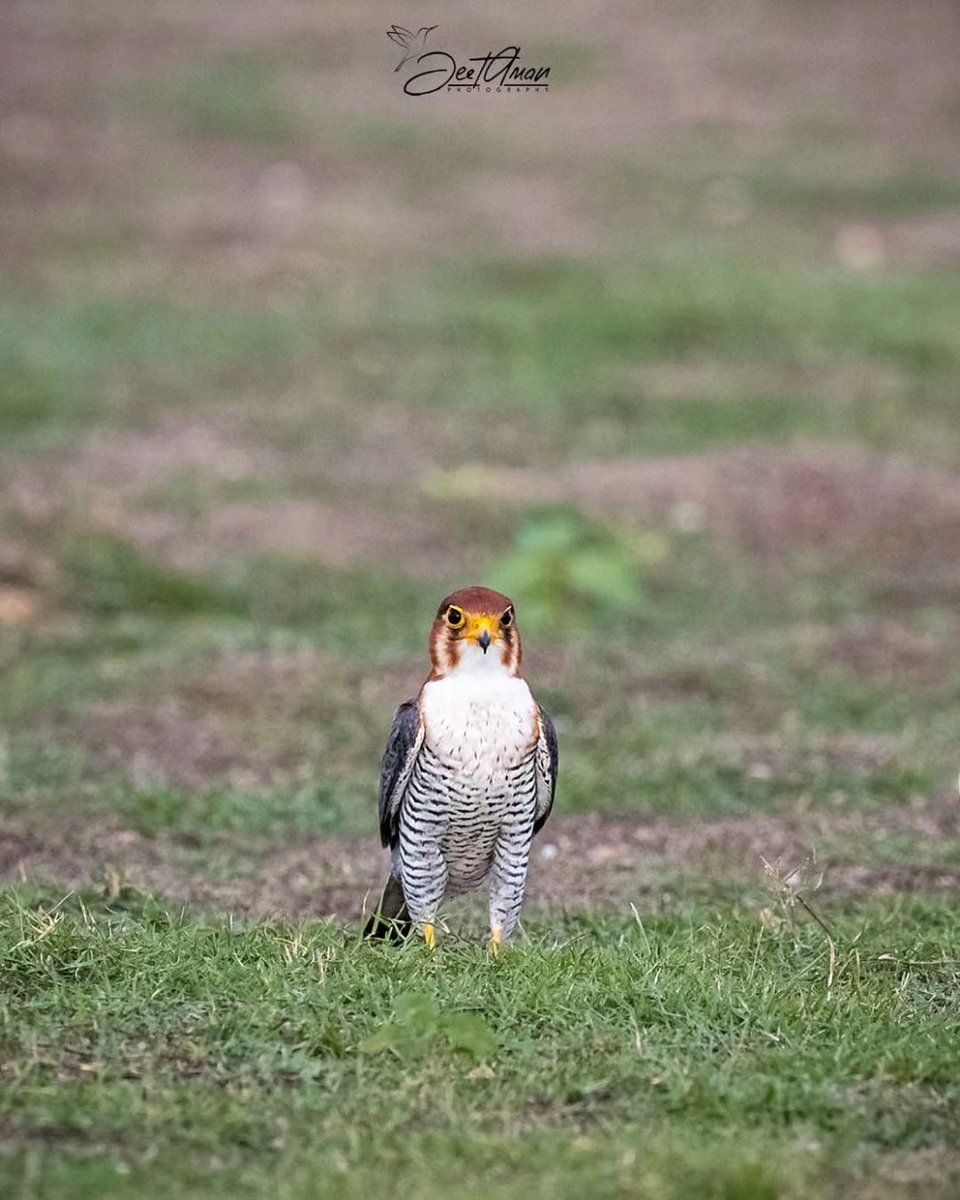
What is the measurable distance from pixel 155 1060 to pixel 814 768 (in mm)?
4095

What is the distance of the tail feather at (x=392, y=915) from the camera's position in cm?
601

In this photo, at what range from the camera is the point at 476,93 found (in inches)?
909

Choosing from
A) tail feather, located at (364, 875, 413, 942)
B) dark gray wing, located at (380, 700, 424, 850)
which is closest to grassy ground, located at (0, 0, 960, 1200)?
tail feather, located at (364, 875, 413, 942)

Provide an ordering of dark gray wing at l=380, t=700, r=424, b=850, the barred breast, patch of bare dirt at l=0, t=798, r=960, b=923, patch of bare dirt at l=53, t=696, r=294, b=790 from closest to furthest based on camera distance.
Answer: the barred breast → dark gray wing at l=380, t=700, r=424, b=850 → patch of bare dirt at l=0, t=798, r=960, b=923 → patch of bare dirt at l=53, t=696, r=294, b=790

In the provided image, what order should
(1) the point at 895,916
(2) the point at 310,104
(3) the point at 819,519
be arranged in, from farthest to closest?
1. (2) the point at 310,104
2. (3) the point at 819,519
3. (1) the point at 895,916

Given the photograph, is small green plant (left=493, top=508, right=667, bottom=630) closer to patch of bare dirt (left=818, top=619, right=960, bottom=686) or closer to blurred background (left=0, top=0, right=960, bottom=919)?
blurred background (left=0, top=0, right=960, bottom=919)

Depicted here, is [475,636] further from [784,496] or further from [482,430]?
[482,430]

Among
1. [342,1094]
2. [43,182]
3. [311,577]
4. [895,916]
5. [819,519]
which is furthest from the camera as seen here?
[43,182]

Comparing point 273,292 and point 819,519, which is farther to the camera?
point 273,292

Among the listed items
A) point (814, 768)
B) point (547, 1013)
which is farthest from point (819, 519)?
point (547, 1013)

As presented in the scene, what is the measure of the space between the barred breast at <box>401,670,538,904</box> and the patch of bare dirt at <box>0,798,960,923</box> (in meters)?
0.91

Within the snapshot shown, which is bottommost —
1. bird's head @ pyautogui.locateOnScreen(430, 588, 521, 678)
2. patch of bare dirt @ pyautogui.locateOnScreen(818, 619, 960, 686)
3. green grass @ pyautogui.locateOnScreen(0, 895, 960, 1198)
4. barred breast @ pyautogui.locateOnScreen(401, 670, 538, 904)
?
green grass @ pyautogui.locateOnScreen(0, 895, 960, 1198)

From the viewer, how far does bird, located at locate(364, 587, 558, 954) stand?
5.77m

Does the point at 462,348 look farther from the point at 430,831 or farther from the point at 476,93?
the point at 430,831
